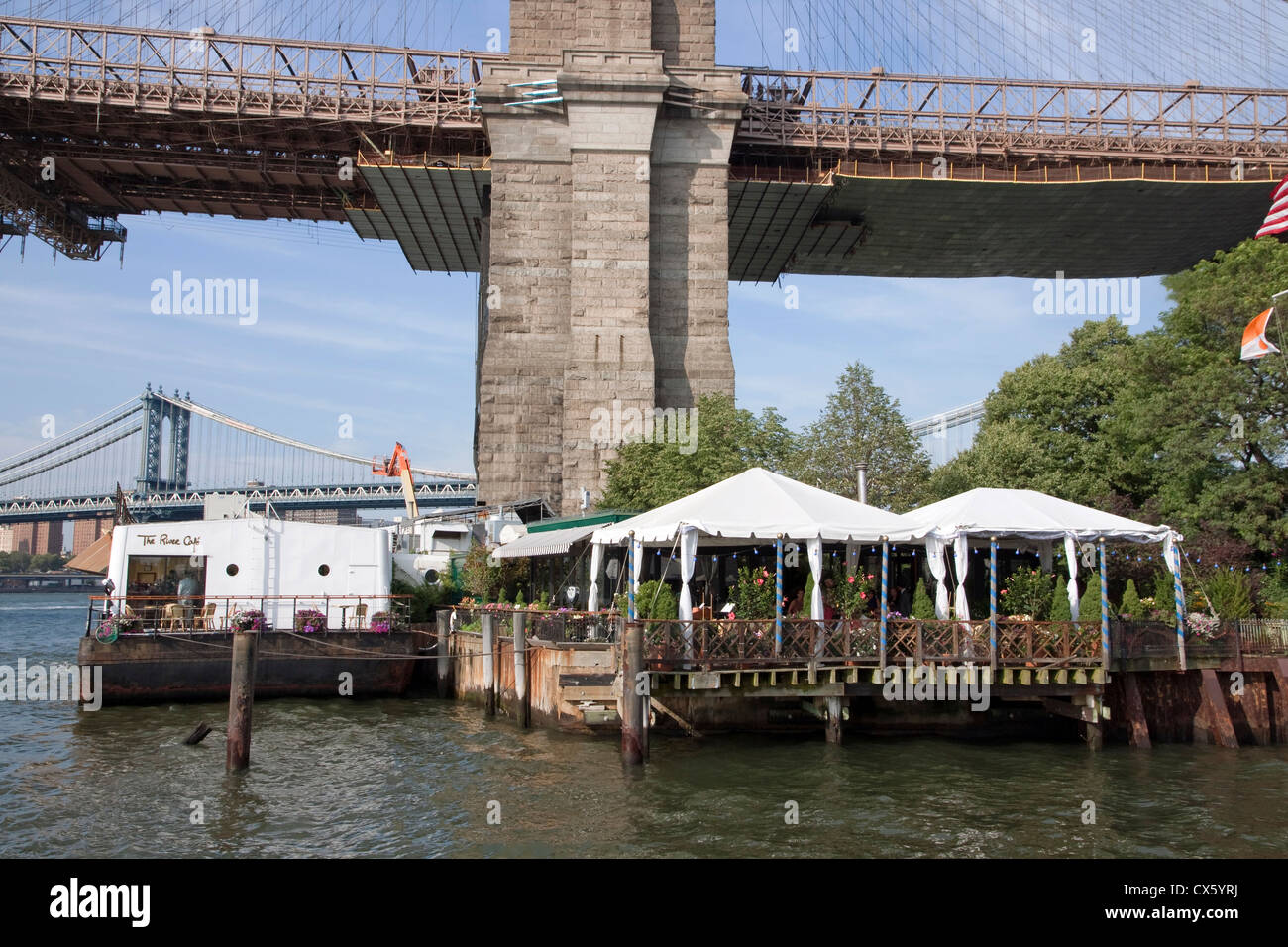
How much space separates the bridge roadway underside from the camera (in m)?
51.9

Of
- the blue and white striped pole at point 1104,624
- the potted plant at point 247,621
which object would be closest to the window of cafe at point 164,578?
the potted plant at point 247,621

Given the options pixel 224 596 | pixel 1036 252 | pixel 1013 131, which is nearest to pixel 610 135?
pixel 1013 131

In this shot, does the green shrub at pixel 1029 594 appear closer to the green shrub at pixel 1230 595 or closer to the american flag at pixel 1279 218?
the green shrub at pixel 1230 595

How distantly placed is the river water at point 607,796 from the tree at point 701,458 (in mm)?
14603

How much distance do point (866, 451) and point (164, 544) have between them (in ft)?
74.2

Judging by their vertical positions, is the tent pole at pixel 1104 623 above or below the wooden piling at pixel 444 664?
above

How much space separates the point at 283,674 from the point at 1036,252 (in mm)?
50873

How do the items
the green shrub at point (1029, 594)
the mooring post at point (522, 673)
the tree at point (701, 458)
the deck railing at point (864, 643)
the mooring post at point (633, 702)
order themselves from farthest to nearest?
the tree at point (701, 458) → the mooring post at point (522, 673) → the green shrub at point (1029, 594) → the deck railing at point (864, 643) → the mooring post at point (633, 702)

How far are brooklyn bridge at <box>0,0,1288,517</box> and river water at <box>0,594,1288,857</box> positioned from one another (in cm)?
2420

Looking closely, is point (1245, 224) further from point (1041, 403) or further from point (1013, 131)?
point (1041, 403)

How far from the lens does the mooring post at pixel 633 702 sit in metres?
18.8

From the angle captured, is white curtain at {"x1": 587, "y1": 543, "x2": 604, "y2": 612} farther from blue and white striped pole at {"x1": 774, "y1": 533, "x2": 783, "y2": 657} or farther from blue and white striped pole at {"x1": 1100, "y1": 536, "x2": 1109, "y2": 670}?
blue and white striped pole at {"x1": 1100, "y1": 536, "x2": 1109, "y2": 670}

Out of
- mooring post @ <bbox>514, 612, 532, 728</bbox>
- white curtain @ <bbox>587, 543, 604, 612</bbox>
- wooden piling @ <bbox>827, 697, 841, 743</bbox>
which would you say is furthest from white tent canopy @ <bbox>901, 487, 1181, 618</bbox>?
mooring post @ <bbox>514, 612, 532, 728</bbox>

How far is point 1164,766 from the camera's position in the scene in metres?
19.9
